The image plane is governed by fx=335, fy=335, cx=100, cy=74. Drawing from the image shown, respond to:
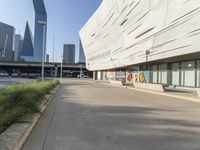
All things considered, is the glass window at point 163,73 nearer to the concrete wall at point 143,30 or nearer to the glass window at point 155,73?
the glass window at point 155,73

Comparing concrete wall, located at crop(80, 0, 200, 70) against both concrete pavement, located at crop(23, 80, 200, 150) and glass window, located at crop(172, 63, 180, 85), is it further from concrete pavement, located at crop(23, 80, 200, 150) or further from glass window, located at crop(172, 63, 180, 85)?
concrete pavement, located at crop(23, 80, 200, 150)

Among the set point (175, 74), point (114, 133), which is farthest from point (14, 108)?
point (175, 74)

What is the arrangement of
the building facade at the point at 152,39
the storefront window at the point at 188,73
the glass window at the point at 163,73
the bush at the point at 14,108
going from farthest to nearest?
1. the glass window at the point at 163,73
2. the storefront window at the point at 188,73
3. the building facade at the point at 152,39
4. the bush at the point at 14,108

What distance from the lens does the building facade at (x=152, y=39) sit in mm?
30498

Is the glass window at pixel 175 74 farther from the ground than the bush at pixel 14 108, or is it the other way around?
the glass window at pixel 175 74

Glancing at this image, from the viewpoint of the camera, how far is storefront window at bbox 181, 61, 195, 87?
36.7 m

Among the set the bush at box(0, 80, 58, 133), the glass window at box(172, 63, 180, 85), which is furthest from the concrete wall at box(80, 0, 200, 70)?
the bush at box(0, 80, 58, 133)

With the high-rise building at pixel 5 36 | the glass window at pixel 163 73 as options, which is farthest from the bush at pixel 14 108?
the high-rise building at pixel 5 36

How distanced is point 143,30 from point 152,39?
3.96 meters

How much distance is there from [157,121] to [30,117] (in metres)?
4.25

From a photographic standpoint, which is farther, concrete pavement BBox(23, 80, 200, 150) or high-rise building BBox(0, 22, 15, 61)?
high-rise building BBox(0, 22, 15, 61)

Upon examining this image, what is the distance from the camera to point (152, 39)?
3994cm

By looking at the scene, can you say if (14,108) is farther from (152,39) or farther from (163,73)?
(163,73)

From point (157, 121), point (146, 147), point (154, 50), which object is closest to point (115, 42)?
point (154, 50)
